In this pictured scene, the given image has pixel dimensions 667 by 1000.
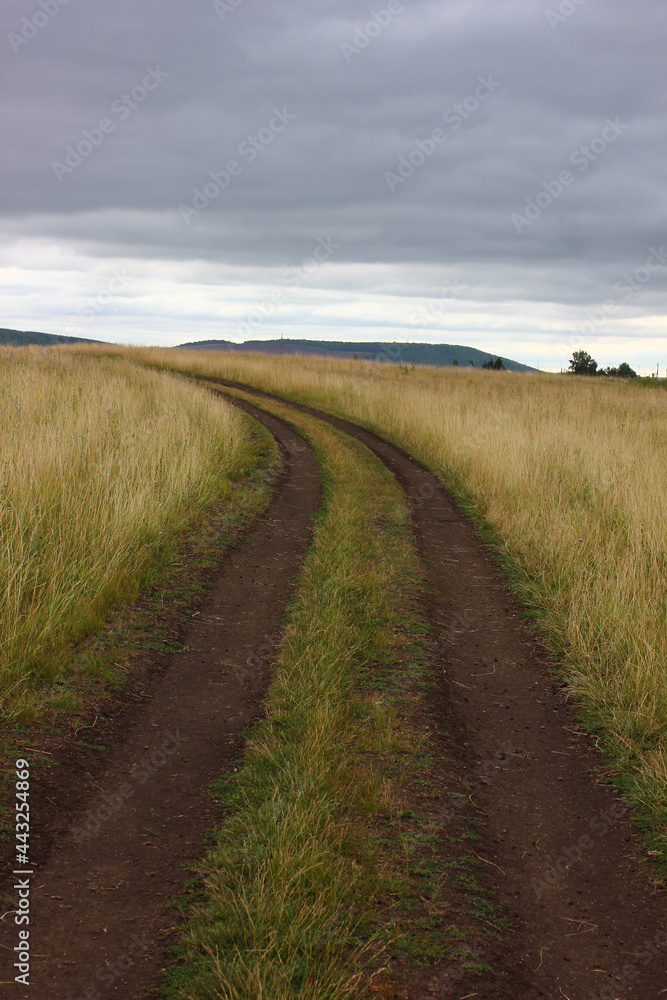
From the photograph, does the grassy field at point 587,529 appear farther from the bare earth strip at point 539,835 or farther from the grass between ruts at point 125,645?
the grass between ruts at point 125,645

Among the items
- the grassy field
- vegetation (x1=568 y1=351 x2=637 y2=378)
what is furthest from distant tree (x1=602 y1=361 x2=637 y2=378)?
the grassy field

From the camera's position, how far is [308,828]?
3361 millimetres

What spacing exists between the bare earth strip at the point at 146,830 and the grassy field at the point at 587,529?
2.56m

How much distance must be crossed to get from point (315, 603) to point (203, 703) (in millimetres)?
1814

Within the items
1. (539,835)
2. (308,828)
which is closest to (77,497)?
(308,828)

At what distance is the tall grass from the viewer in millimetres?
5125

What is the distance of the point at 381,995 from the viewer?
8.60ft

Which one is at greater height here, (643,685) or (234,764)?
(643,685)

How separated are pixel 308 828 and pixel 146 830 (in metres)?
0.92

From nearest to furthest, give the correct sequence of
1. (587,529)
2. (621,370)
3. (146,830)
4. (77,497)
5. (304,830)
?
(304,830)
(146,830)
(77,497)
(587,529)
(621,370)

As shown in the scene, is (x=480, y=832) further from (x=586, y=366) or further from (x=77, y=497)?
(x=586, y=366)

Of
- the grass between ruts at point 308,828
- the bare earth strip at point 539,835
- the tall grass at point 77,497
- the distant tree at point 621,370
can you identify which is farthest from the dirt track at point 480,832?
the distant tree at point 621,370

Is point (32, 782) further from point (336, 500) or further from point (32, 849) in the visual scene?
point (336, 500)

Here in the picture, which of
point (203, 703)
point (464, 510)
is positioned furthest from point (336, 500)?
point (203, 703)
